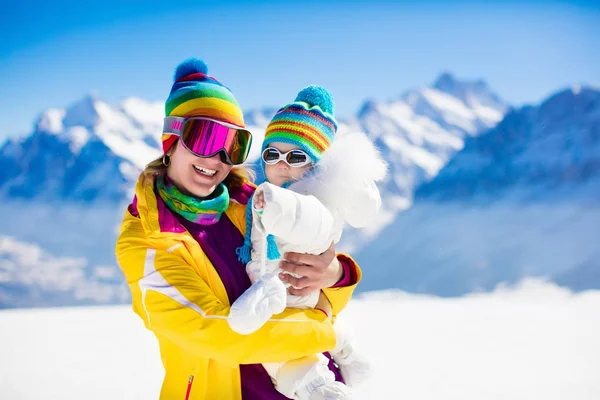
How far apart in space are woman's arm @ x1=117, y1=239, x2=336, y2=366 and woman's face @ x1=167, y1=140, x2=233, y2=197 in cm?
31

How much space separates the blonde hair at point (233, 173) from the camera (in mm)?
2164

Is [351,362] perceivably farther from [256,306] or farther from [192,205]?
[192,205]

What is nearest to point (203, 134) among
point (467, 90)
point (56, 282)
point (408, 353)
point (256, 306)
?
point (256, 306)

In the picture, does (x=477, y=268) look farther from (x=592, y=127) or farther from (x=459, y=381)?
(x=459, y=381)

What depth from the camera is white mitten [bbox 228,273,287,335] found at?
1.60 metres

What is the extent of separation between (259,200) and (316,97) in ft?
3.14

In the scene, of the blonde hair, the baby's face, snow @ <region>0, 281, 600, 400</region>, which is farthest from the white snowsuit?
snow @ <region>0, 281, 600, 400</region>

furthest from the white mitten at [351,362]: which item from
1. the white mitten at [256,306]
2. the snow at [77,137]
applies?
the snow at [77,137]

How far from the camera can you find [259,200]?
1650mm

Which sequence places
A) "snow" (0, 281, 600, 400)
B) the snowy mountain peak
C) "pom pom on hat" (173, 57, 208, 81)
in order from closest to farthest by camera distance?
1. "pom pom on hat" (173, 57, 208, 81)
2. "snow" (0, 281, 600, 400)
3. the snowy mountain peak

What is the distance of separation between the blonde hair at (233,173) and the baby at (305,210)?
10 cm

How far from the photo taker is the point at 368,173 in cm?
209

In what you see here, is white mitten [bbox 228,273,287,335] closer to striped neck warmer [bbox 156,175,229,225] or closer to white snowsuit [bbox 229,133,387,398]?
white snowsuit [bbox 229,133,387,398]

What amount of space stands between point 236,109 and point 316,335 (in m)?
0.96
